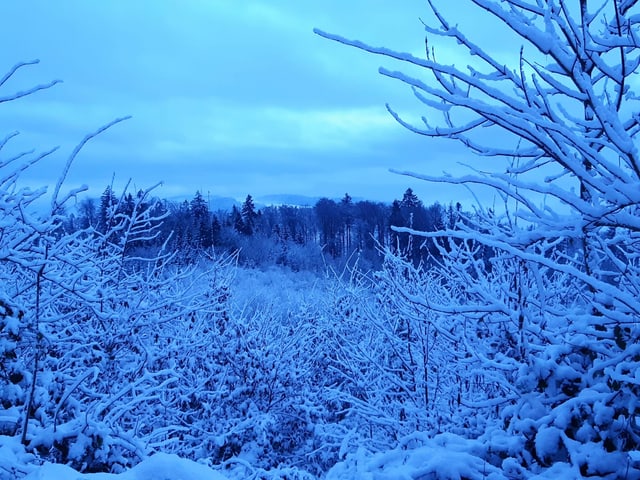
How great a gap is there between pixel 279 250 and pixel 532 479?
166 feet

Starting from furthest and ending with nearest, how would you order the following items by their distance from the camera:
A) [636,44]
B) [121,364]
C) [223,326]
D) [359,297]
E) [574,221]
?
[359,297]
[223,326]
[121,364]
[574,221]
[636,44]

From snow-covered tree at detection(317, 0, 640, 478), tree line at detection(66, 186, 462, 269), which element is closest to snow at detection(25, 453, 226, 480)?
snow-covered tree at detection(317, 0, 640, 478)

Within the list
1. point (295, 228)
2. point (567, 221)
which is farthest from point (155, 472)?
point (295, 228)

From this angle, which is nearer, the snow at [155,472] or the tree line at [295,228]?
the snow at [155,472]

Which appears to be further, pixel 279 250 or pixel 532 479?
pixel 279 250

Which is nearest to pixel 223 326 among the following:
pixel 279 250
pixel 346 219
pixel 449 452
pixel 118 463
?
pixel 118 463

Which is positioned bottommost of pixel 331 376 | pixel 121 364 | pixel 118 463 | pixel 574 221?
pixel 331 376

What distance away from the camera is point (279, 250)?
53031 mm

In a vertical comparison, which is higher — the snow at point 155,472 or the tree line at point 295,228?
the tree line at point 295,228

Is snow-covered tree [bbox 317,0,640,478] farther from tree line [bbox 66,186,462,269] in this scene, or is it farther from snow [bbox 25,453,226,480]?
tree line [bbox 66,186,462,269]

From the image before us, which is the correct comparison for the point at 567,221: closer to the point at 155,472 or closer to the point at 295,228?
the point at 155,472

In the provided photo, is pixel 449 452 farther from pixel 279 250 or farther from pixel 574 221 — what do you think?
pixel 279 250

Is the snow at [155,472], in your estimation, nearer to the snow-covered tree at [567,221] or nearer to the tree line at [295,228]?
the snow-covered tree at [567,221]

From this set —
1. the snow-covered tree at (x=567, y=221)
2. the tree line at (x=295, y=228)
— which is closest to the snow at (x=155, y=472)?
the snow-covered tree at (x=567, y=221)
